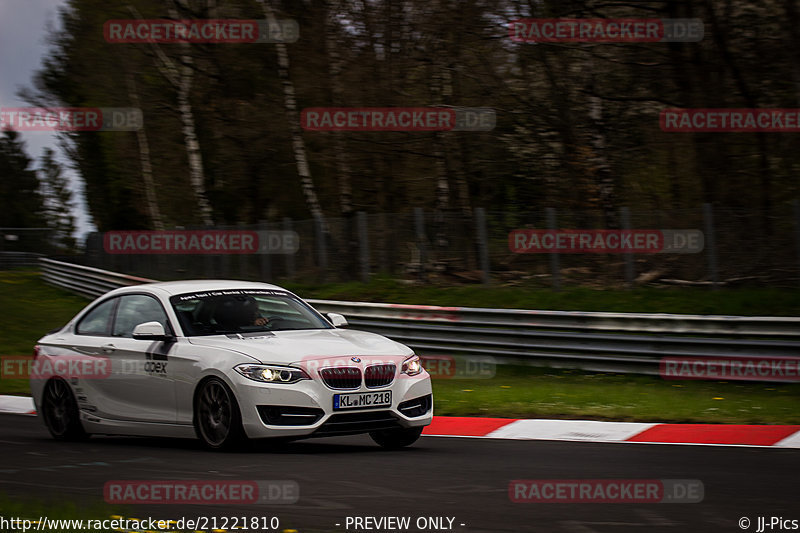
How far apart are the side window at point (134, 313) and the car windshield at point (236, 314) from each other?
201mm

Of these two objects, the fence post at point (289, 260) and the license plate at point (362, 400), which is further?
the fence post at point (289, 260)

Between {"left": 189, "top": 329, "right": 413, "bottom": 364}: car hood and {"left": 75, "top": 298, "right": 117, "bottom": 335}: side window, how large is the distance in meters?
1.49

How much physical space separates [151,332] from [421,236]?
1275cm

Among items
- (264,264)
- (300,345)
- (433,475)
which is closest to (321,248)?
(264,264)

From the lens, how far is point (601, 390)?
1409 cm

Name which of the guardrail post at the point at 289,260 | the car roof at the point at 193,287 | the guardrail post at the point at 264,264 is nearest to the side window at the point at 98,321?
the car roof at the point at 193,287

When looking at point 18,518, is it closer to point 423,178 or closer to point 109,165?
point 423,178

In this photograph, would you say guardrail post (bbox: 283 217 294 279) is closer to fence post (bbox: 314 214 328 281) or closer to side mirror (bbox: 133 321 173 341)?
fence post (bbox: 314 214 328 281)

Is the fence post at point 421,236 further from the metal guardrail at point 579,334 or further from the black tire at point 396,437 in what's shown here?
the black tire at point 396,437

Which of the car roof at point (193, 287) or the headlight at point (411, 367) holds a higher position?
the car roof at point (193, 287)

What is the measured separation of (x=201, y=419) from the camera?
9008mm

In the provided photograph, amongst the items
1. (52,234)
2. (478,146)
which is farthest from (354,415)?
(52,234)

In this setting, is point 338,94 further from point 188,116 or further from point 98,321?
point 98,321

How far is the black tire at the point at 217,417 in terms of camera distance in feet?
28.3
